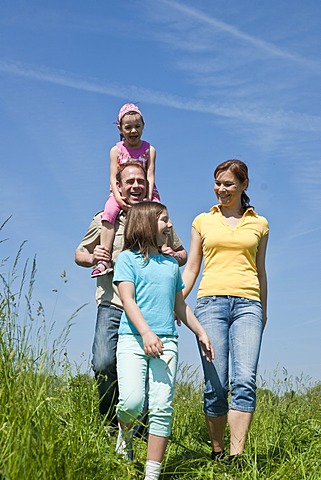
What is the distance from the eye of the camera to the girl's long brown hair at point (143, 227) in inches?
182

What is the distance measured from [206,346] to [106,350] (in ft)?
2.74

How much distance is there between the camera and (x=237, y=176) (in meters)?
5.35

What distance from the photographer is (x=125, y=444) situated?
4.38m

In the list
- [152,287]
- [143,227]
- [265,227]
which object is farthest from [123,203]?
[152,287]

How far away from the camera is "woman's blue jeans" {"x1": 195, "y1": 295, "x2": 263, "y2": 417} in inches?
196

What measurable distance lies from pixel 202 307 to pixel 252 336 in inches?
16.8

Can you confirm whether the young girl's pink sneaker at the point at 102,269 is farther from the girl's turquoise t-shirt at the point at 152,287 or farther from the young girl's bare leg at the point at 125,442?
the young girl's bare leg at the point at 125,442

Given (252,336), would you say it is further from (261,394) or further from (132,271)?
(261,394)

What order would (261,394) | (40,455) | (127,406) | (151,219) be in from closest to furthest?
(40,455) < (127,406) < (151,219) < (261,394)

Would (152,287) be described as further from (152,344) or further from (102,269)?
(102,269)

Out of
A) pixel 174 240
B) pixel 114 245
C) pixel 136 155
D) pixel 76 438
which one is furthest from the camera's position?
pixel 136 155

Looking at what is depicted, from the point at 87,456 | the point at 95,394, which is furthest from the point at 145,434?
the point at 87,456

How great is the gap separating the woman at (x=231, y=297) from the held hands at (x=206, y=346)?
0.62 feet

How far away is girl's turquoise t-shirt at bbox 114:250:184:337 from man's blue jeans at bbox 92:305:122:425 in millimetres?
729
